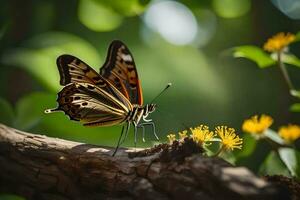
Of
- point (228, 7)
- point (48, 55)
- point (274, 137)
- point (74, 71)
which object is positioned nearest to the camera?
point (274, 137)

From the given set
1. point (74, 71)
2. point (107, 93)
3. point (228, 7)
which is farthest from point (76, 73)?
point (228, 7)

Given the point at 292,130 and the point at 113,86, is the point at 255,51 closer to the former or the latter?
the point at 292,130

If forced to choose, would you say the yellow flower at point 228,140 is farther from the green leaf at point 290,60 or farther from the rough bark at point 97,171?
the green leaf at point 290,60

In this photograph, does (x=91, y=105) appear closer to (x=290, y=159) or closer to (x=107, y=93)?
(x=107, y=93)

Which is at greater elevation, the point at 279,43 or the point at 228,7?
the point at 228,7

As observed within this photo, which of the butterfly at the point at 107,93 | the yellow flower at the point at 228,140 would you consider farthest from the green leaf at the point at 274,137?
the butterfly at the point at 107,93

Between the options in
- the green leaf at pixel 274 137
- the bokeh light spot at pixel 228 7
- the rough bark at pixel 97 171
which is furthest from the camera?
the bokeh light spot at pixel 228 7
